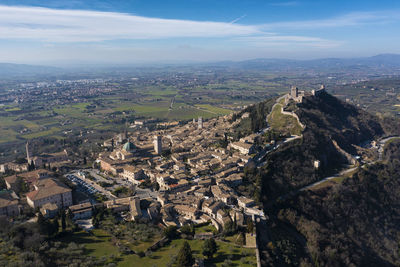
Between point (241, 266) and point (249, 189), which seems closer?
point (241, 266)

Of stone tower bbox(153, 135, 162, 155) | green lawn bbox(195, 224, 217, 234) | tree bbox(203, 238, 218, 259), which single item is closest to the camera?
tree bbox(203, 238, 218, 259)

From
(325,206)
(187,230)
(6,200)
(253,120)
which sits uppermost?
(253,120)

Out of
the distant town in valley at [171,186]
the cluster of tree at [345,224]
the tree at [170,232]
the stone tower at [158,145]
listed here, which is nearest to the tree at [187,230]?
the distant town in valley at [171,186]

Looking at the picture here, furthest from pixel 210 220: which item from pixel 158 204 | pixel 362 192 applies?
pixel 362 192

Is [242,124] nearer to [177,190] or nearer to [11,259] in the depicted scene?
[177,190]

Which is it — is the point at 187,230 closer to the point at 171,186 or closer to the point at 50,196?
the point at 171,186

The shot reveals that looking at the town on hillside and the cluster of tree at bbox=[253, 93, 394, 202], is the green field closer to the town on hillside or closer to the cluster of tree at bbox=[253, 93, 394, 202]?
the town on hillside

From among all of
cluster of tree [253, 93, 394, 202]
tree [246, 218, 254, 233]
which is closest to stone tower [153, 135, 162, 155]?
cluster of tree [253, 93, 394, 202]

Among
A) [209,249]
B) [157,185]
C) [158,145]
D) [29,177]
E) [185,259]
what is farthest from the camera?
[158,145]

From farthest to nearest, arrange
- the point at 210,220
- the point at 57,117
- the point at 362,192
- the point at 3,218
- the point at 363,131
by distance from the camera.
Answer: the point at 57,117
the point at 363,131
the point at 362,192
the point at 210,220
the point at 3,218

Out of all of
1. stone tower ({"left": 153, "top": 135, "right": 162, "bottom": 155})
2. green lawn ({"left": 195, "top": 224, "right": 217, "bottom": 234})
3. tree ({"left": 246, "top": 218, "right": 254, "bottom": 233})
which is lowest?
green lawn ({"left": 195, "top": 224, "right": 217, "bottom": 234})

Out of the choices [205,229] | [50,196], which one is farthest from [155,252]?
[50,196]
